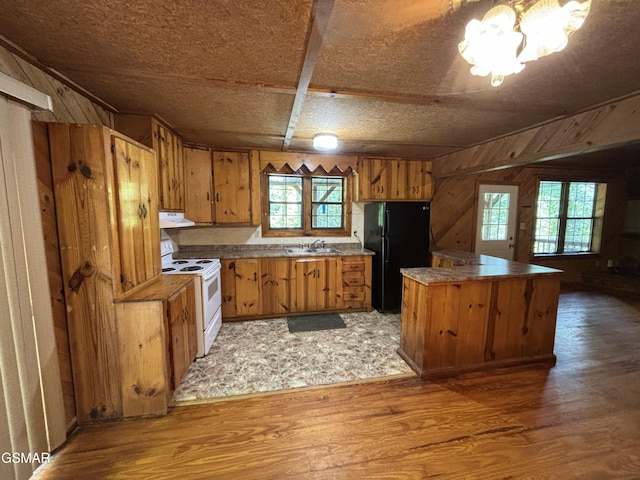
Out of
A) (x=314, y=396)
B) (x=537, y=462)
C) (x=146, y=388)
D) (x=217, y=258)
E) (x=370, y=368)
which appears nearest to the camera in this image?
(x=537, y=462)

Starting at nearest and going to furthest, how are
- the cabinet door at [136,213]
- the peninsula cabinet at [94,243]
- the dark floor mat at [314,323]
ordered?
the peninsula cabinet at [94,243] → the cabinet door at [136,213] → the dark floor mat at [314,323]

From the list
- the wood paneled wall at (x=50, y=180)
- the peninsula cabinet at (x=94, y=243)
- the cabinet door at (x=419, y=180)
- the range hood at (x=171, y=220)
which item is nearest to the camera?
the wood paneled wall at (x=50, y=180)

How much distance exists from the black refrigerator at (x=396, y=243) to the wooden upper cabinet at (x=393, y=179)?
28 centimetres

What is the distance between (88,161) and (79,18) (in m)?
0.75

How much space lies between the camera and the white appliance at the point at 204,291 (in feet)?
8.27

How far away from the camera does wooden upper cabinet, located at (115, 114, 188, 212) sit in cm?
226

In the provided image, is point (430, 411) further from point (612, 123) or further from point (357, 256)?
point (612, 123)

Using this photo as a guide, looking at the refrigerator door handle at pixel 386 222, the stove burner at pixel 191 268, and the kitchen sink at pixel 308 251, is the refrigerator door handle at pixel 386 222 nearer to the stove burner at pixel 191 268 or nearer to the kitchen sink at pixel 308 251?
the kitchen sink at pixel 308 251

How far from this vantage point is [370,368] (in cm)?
238

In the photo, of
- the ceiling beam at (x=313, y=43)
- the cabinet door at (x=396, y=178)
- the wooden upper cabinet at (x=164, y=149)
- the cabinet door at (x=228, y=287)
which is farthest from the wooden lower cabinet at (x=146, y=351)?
the cabinet door at (x=396, y=178)

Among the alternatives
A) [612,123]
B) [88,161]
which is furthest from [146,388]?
[612,123]

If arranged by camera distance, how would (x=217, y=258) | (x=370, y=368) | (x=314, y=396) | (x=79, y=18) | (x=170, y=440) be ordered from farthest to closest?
(x=217, y=258)
(x=370, y=368)
(x=314, y=396)
(x=170, y=440)
(x=79, y=18)

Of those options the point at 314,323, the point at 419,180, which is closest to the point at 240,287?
the point at 314,323

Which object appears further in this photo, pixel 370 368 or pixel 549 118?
pixel 370 368
